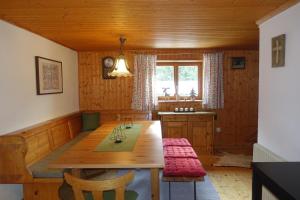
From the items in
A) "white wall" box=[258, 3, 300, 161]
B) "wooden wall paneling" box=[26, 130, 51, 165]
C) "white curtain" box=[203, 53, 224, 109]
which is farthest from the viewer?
"white curtain" box=[203, 53, 224, 109]

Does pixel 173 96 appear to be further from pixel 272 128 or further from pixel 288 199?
pixel 288 199

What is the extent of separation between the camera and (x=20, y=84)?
123 inches

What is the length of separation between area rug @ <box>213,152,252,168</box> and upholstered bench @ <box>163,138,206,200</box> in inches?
45.9

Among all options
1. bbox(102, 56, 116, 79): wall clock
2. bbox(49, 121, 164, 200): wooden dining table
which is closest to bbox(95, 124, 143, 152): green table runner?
bbox(49, 121, 164, 200): wooden dining table

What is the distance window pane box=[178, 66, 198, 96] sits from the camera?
564 cm

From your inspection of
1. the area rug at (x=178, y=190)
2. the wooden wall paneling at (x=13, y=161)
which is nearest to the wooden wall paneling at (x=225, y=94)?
the area rug at (x=178, y=190)

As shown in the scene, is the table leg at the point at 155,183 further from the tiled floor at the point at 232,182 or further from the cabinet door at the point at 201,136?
the cabinet door at the point at 201,136

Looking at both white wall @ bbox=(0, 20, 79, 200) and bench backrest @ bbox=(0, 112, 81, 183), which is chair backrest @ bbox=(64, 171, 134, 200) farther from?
white wall @ bbox=(0, 20, 79, 200)

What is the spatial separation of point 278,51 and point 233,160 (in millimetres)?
2837

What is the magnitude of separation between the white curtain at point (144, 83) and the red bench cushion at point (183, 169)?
2327 millimetres

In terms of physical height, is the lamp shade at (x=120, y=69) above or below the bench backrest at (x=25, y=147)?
above

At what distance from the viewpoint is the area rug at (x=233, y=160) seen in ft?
14.7

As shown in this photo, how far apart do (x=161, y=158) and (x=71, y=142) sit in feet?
7.51

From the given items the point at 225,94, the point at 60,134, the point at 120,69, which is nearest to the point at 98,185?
the point at 120,69
